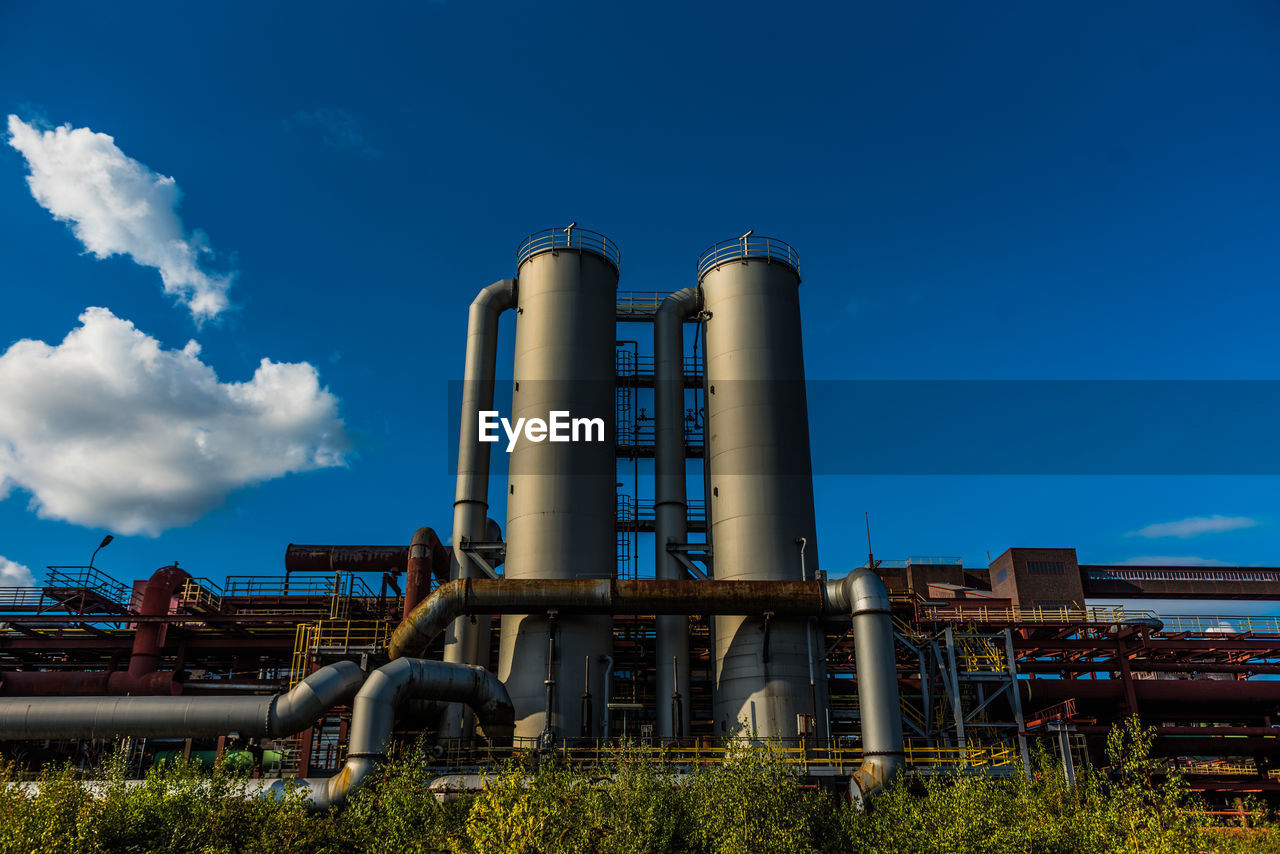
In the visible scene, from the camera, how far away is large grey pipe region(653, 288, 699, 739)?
34281mm

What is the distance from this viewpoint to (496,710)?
3017 centimetres

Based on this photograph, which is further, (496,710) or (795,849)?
(496,710)

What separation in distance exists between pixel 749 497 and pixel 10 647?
33.4m

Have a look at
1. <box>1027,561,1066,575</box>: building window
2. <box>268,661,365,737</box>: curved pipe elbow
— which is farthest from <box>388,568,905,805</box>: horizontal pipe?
<box>1027,561,1066,575</box>: building window

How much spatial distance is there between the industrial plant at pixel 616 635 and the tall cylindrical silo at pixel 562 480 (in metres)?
0.11

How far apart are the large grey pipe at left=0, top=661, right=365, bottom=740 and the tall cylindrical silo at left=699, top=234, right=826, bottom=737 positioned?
14330 mm

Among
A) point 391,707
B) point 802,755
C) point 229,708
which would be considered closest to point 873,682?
point 802,755

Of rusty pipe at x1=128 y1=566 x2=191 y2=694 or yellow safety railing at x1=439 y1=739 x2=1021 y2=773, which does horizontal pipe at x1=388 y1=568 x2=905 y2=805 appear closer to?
yellow safety railing at x1=439 y1=739 x2=1021 y2=773

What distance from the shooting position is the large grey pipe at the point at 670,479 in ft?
112

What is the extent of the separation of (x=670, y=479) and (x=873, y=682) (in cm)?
1281

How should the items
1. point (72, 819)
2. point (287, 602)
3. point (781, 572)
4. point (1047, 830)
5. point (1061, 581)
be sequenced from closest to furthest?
point (72, 819) < point (1047, 830) < point (781, 572) < point (287, 602) < point (1061, 581)

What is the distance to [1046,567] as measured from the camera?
72562mm

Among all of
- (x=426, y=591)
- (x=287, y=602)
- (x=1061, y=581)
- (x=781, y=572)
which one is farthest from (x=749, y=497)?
(x=1061, y=581)

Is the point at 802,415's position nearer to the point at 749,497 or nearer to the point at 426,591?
the point at 749,497
